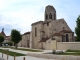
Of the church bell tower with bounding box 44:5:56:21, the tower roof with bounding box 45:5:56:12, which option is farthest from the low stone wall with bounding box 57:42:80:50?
the tower roof with bounding box 45:5:56:12

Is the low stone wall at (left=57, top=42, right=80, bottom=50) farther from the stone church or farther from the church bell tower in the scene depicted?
the church bell tower

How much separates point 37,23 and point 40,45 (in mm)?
9788

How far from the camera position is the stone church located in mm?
55062

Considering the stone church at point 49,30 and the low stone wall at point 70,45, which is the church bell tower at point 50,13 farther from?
the low stone wall at point 70,45

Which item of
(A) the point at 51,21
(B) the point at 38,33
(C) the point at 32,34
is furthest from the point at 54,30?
(C) the point at 32,34

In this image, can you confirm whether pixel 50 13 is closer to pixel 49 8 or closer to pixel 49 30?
pixel 49 8

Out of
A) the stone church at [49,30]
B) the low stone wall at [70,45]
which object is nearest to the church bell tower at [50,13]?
the stone church at [49,30]

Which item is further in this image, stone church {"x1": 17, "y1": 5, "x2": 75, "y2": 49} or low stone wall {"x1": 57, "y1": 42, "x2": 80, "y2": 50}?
stone church {"x1": 17, "y1": 5, "x2": 75, "y2": 49}

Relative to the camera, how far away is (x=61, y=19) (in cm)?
6216

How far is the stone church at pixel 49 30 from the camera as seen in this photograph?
181ft

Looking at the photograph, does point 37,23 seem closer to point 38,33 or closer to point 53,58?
point 38,33

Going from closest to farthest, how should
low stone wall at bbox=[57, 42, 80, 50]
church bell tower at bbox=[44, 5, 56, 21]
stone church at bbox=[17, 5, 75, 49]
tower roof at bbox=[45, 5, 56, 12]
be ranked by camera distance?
low stone wall at bbox=[57, 42, 80, 50], stone church at bbox=[17, 5, 75, 49], church bell tower at bbox=[44, 5, 56, 21], tower roof at bbox=[45, 5, 56, 12]

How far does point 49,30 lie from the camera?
60594 millimetres

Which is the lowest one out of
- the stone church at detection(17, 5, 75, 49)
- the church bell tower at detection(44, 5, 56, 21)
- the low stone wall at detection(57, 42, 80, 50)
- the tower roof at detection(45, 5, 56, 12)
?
the low stone wall at detection(57, 42, 80, 50)
